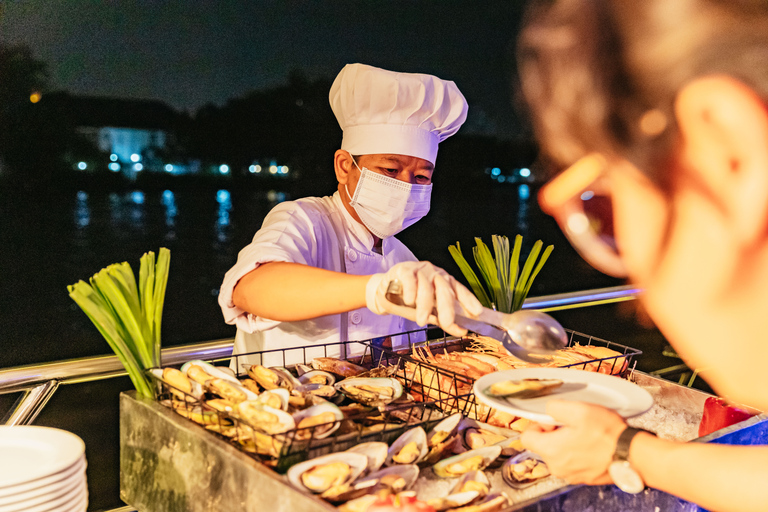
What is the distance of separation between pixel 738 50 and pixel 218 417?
1166 mm

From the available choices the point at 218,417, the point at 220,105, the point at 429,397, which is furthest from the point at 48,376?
the point at 220,105

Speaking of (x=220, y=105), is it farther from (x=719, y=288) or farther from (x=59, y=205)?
(x=59, y=205)

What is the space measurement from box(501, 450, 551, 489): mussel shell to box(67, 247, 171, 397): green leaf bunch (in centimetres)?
90

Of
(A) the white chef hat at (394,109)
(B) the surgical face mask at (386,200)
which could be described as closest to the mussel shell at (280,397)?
(B) the surgical face mask at (386,200)

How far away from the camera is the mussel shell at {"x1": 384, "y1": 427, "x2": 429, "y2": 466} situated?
4.04ft

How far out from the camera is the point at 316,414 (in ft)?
4.18

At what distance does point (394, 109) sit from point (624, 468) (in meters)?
1.80

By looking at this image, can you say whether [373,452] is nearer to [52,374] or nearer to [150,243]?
[52,374]

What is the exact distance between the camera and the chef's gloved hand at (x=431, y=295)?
4.44ft

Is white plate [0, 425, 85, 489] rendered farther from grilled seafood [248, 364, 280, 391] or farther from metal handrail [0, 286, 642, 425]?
grilled seafood [248, 364, 280, 391]

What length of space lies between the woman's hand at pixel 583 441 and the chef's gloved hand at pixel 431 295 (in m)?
0.34

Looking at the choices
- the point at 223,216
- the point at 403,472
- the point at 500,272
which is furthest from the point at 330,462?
the point at 223,216

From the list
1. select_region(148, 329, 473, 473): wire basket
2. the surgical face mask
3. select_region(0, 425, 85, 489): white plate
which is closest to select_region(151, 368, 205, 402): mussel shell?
select_region(148, 329, 473, 473): wire basket

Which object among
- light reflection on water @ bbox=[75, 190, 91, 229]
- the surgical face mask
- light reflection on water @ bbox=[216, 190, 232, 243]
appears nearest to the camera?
the surgical face mask
